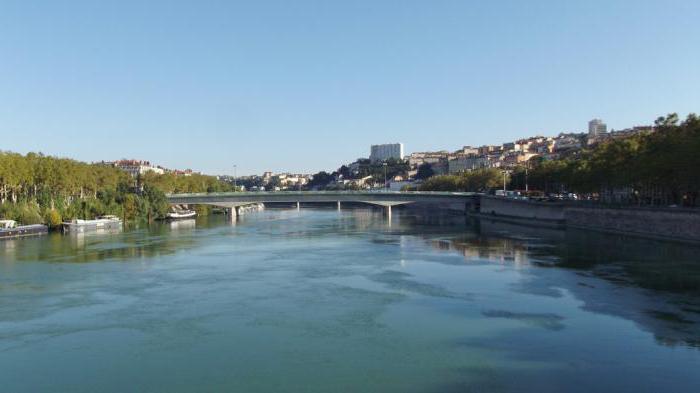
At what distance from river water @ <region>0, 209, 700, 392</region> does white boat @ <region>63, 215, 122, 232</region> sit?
2081 centimetres

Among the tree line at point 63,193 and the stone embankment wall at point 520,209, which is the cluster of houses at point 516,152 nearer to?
the stone embankment wall at point 520,209

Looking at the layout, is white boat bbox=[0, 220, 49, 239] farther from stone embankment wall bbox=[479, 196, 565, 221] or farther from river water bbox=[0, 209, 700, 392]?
stone embankment wall bbox=[479, 196, 565, 221]

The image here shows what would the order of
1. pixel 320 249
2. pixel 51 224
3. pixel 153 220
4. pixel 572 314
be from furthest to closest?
pixel 153 220, pixel 51 224, pixel 320 249, pixel 572 314

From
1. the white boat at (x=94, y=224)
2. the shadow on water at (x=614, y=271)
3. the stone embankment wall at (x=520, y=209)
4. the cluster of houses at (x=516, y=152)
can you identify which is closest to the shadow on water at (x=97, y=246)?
the white boat at (x=94, y=224)

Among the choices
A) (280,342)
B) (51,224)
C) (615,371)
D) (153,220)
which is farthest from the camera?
(153,220)

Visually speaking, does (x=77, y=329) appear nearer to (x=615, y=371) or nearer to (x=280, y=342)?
(x=280, y=342)

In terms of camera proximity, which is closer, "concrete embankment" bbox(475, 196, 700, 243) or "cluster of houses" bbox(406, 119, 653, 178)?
"concrete embankment" bbox(475, 196, 700, 243)

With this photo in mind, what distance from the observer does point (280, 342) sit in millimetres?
16500

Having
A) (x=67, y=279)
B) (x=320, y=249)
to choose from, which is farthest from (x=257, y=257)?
(x=67, y=279)

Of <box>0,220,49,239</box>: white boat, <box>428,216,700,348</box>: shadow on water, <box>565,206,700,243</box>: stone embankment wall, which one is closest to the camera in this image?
Result: <box>428,216,700,348</box>: shadow on water

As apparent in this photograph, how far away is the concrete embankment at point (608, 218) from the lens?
3645 centimetres

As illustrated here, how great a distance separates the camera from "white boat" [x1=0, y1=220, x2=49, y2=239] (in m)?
47.9

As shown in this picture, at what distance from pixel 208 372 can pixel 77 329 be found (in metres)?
5.94

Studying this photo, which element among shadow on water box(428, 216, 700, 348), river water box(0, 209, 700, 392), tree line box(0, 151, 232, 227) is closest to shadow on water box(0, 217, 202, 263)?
river water box(0, 209, 700, 392)
